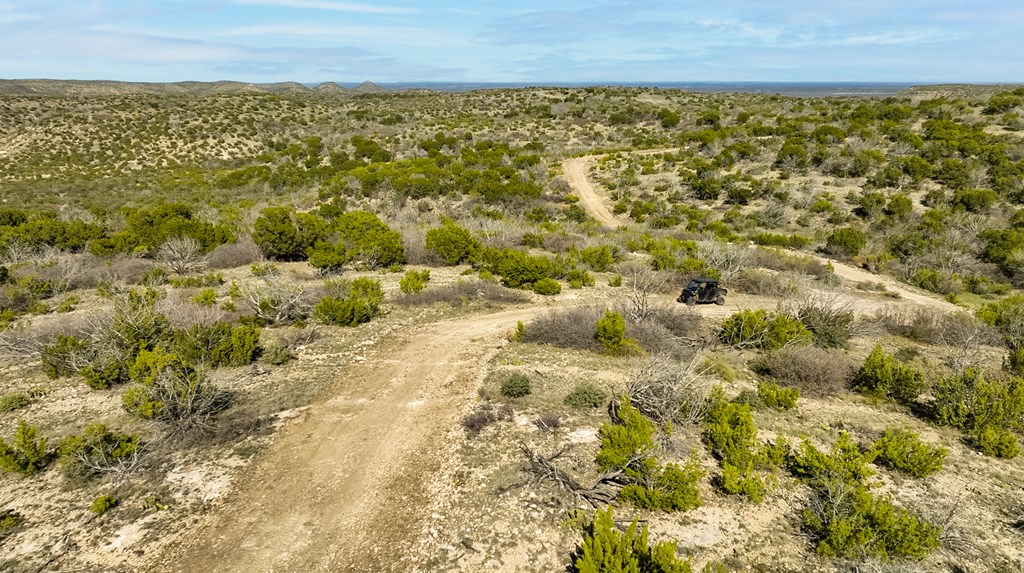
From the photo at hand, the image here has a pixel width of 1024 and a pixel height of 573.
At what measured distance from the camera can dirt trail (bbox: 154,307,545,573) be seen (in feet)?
20.9

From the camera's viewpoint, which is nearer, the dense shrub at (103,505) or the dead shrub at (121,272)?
the dense shrub at (103,505)

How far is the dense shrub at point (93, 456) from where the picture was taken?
7527 millimetres

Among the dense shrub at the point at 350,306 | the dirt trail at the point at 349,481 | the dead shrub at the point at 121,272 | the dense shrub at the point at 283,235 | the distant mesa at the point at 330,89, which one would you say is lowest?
the dirt trail at the point at 349,481

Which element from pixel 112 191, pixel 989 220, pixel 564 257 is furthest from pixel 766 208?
pixel 112 191

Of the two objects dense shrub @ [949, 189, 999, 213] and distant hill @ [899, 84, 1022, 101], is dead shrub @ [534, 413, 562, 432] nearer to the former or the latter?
dense shrub @ [949, 189, 999, 213]

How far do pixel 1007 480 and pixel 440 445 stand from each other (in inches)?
383

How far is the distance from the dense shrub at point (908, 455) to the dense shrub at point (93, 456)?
41.0 feet

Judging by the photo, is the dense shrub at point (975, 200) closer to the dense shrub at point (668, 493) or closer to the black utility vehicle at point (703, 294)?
the black utility vehicle at point (703, 294)

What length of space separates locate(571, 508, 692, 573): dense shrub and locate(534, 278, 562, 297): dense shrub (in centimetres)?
1202

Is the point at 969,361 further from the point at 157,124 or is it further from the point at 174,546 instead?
the point at 157,124

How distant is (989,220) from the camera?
79.2ft

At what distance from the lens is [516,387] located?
10.4 meters

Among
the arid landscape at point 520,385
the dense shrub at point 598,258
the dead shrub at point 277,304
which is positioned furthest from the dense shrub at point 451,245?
the dead shrub at point 277,304

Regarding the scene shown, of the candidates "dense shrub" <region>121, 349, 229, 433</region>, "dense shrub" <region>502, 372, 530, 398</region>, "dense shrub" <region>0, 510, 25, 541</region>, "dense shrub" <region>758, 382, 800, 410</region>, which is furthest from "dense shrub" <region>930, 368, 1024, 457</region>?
"dense shrub" <region>0, 510, 25, 541</region>
